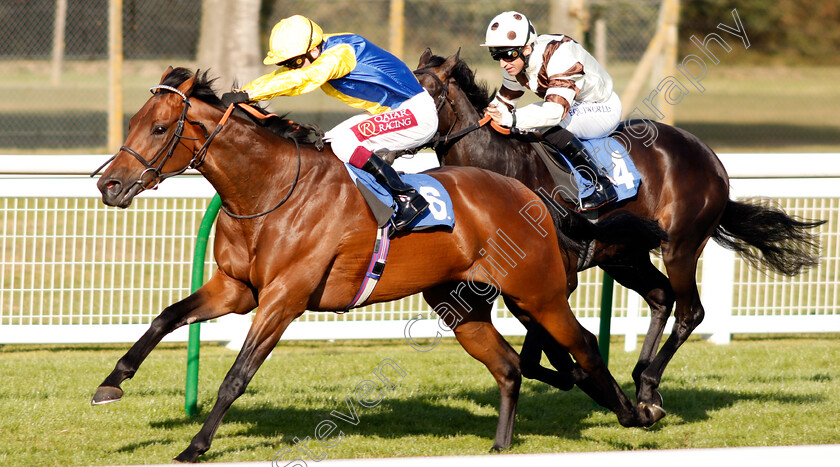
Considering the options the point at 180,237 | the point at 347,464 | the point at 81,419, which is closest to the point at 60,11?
the point at 180,237

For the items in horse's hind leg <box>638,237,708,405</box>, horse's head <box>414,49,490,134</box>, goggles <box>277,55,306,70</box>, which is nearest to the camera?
goggles <box>277,55,306,70</box>

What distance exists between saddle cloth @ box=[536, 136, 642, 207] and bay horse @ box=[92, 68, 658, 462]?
1.49 feet

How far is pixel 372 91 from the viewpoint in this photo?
417 cm

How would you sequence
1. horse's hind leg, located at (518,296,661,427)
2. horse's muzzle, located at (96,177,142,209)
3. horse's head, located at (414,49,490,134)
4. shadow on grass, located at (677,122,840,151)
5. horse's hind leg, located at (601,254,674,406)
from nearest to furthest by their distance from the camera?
horse's muzzle, located at (96,177,142,209) < horse's hind leg, located at (518,296,661,427) < horse's head, located at (414,49,490,134) < horse's hind leg, located at (601,254,674,406) < shadow on grass, located at (677,122,840,151)

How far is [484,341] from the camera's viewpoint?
172 inches

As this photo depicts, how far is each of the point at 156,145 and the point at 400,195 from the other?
965 mm

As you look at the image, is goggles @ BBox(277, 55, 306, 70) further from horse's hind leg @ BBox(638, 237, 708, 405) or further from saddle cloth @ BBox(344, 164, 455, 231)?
horse's hind leg @ BBox(638, 237, 708, 405)

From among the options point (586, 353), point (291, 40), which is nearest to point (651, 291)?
point (586, 353)

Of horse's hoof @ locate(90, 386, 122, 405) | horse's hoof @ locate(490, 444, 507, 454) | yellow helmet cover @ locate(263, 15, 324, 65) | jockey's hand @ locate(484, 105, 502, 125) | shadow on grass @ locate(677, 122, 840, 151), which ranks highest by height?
shadow on grass @ locate(677, 122, 840, 151)

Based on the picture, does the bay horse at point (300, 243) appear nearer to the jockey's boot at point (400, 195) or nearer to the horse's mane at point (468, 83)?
the jockey's boot at point (400, 195)

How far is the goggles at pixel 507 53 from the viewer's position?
15.4 ft

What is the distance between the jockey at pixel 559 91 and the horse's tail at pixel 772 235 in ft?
3.27

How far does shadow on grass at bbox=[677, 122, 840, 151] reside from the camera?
16.5 meters

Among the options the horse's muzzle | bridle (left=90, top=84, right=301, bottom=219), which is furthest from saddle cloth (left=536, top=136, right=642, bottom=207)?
the horse's muzzle
